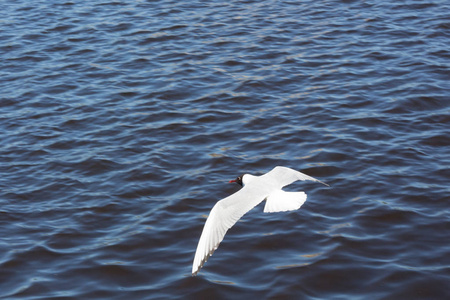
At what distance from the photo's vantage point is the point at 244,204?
6.16m

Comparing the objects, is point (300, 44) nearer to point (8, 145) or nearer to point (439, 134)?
point (439, 134)

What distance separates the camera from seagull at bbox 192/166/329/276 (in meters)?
5.79

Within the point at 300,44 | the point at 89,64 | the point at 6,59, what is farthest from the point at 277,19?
the point at 6,59

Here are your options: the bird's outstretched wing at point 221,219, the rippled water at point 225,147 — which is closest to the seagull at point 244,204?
the bird's outstretched wing at point 221,219

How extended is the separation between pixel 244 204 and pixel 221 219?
11.9 inches

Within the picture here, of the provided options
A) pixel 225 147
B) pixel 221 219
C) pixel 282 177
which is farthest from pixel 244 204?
pixel 225 147

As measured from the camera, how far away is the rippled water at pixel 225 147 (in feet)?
20.6

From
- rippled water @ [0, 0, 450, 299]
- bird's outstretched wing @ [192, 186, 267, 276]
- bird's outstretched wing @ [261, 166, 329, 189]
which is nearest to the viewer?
bird's outstretched wing @ [192, 186, 267, 276]

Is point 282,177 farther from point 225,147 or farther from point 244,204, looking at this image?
point 225,147

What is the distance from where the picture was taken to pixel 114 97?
10281 mm

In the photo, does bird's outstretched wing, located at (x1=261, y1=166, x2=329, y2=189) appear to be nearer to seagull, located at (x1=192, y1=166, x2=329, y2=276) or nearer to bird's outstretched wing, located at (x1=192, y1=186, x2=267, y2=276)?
seagull, located at (x1=192, y1=166, x2=329, y2=276)

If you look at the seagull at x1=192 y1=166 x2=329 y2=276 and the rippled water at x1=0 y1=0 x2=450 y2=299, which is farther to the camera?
the rippled water at x1=0 y1=0 x2=450 y2=299

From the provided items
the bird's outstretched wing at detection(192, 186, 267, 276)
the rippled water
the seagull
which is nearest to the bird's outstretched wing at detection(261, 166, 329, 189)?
the seagull

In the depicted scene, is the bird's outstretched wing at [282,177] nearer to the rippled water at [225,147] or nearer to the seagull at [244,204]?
the seagull at [244,204]
